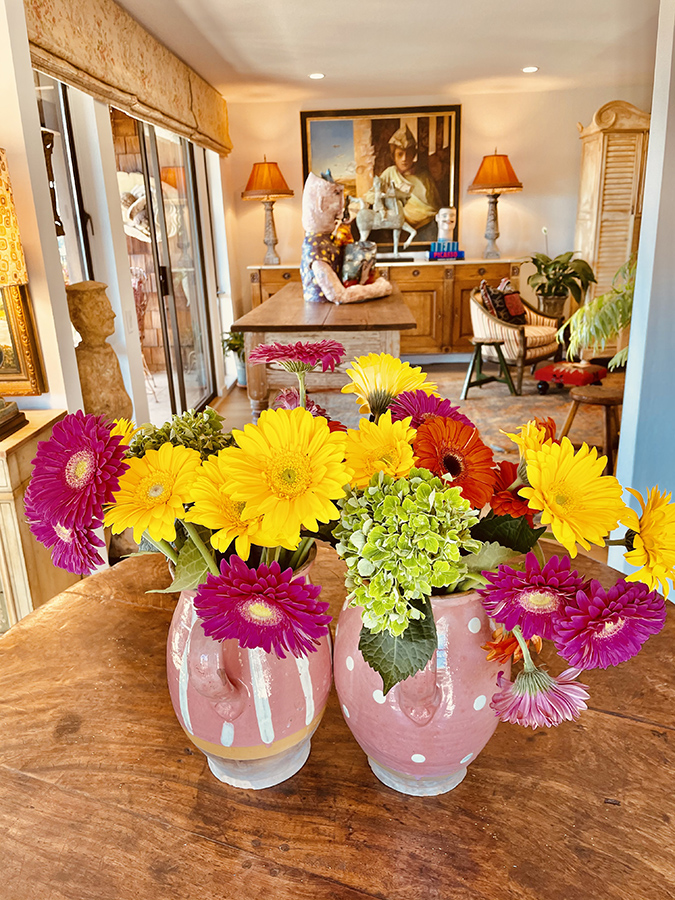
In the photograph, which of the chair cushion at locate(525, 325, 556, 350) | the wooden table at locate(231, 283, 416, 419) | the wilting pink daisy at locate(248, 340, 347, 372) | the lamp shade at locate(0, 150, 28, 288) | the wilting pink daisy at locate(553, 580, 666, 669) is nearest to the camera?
the wilting pink daisy at locate(553, 580, 666, 669)

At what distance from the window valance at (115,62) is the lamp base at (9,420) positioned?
144 centimetres

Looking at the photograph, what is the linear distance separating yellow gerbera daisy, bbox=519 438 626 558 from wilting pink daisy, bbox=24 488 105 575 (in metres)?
0.36

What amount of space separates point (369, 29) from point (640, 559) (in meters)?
4.17

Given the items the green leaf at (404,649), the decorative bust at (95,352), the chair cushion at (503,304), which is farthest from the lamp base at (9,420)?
the chair cushion at (503,304)

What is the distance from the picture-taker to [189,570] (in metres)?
0.64

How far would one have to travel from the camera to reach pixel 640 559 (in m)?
0.53

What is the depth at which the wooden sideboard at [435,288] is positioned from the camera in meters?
6.13

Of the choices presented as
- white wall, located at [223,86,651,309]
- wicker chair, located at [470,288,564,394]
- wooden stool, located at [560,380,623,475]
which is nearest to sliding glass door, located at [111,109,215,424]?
white wall, located at [223,86,651,309]

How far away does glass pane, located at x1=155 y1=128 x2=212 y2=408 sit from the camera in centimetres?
465

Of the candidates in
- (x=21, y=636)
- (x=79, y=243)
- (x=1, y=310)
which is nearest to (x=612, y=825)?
(x=21, y=636)

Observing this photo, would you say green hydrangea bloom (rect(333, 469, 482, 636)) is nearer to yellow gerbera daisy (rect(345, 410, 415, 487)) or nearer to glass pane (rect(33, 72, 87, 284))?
yellow gerbera daisy (rect(345, 410, 415, 487))

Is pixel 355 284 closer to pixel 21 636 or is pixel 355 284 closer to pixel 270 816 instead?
pixel 21 636

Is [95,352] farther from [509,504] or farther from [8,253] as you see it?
[509,504]

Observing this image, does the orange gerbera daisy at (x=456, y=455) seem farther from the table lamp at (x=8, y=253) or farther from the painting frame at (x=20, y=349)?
the painting frame at (x=20, y=349)
